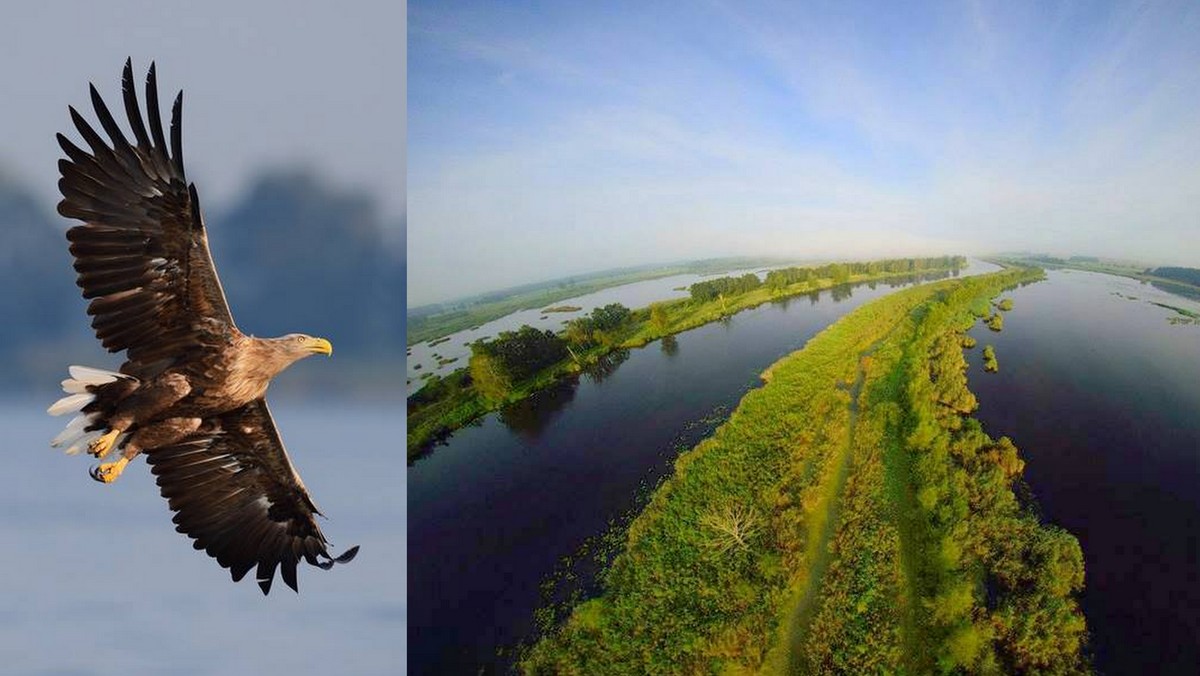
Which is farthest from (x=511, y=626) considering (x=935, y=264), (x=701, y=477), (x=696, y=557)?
(x=935, y=264)

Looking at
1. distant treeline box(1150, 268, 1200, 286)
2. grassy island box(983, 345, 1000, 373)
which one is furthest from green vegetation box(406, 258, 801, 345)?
distant treeline box(1150, 268, 1200, 286)

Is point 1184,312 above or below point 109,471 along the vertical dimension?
above

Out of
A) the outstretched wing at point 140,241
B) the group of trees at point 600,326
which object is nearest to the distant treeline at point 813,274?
the group of trees at point 600,326

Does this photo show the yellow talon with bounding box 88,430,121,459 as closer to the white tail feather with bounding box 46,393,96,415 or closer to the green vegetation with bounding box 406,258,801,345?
the white tail feather with bounding box 46,393,96,415

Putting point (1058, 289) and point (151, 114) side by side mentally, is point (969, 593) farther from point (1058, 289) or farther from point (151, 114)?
point (151, 114)

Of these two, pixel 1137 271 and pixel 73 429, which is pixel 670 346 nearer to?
pixel 1137 271

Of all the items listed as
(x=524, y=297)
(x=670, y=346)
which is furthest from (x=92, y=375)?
(x=670, y=346)
